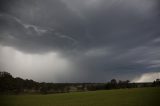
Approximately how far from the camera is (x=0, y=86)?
171 m

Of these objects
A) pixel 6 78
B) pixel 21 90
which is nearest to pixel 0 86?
pixel 6 78

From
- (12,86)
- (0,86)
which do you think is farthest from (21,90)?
(0,86)

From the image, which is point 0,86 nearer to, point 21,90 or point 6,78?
point 6,78

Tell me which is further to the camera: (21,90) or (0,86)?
(21,90)

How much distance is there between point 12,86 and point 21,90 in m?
11.0

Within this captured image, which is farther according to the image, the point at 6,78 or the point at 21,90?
the point at 21,90

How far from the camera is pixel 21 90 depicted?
19238 cm

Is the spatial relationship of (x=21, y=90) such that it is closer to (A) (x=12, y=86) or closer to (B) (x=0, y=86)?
(A) (x=12, y=86)

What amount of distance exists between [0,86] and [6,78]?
36.0ft

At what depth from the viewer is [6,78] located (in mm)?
180625

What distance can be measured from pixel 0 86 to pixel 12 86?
1473cm

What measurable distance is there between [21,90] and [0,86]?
25.2m
